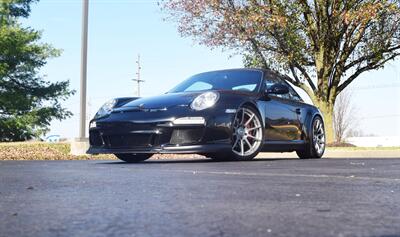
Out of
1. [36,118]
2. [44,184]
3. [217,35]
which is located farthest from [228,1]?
[44,184]

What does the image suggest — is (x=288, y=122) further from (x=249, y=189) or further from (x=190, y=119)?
(x=249, y=189)

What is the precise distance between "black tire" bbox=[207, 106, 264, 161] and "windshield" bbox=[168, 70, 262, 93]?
54cm

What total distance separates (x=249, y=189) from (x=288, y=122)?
484 cm

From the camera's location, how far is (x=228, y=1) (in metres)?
19.3

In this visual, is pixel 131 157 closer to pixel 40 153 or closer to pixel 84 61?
pixel 40 153

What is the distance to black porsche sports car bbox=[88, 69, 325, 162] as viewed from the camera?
6957 millimetres

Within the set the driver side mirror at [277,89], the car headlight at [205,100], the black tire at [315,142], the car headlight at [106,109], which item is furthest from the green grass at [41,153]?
the car headlight at [205,100]

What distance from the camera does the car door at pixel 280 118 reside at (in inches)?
315

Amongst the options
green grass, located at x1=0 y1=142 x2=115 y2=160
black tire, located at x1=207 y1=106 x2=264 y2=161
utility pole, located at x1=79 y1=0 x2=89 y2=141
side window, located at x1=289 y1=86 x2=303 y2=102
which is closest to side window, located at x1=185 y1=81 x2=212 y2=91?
black tire, located at x1=207 y1=106 x2=264 y2=161

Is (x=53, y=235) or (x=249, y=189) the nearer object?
(x=53, y=235)

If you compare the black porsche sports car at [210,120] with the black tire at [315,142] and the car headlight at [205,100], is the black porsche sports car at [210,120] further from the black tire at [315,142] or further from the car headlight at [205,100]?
the black tire at [315,142]

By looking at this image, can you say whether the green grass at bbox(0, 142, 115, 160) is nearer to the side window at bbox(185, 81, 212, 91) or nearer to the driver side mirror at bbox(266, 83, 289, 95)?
the side window at bbox(185, 81, 212, 91)

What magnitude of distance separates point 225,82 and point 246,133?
3.53 feet

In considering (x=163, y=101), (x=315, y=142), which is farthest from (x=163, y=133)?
(x=315, y=142)
